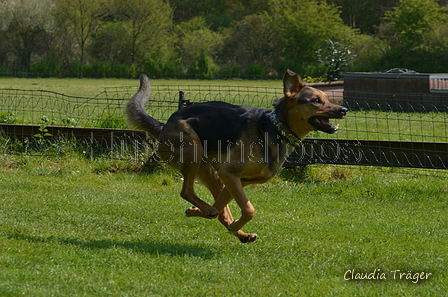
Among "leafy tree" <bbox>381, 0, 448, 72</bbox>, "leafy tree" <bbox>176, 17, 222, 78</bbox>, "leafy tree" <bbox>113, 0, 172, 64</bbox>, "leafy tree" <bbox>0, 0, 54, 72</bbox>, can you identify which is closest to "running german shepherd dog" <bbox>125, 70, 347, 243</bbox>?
"leafy tree" <bbox>381, 0, 448, 72</bbox>

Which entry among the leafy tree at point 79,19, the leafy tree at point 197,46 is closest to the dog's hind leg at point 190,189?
the leafy tree at point 197,46

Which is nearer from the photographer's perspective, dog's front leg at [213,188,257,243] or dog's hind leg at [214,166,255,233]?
dog's hind leg at [214,166,255,233]

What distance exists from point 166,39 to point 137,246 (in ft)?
203

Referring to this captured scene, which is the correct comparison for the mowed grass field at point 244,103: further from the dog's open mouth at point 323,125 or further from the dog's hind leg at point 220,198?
the dog's open mouth at point 323,125

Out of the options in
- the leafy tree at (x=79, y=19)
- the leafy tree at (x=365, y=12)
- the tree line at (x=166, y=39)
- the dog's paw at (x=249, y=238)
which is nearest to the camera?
the dog's paw at (x=249, y=238)

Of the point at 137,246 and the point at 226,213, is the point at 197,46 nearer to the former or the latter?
the point at 226,213

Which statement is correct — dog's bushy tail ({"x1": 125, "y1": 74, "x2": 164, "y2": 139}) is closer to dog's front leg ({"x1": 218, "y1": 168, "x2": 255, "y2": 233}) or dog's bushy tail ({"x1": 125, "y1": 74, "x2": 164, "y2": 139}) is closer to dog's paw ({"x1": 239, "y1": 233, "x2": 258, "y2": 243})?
dog's front leg ({"x1": 218, "y1": 168, "x2": 255, "y2": 233})

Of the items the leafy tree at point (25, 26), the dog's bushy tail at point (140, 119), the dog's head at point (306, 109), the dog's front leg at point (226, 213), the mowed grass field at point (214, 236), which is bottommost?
the mowed grass field at point (214, 236)

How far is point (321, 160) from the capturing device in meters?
9.56

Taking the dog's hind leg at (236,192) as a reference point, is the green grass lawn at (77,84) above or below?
below

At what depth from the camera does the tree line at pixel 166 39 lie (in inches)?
2146

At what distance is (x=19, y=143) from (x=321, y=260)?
7359 mm

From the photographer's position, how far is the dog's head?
5.74 m

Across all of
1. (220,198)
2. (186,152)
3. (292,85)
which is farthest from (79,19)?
(292,85)
